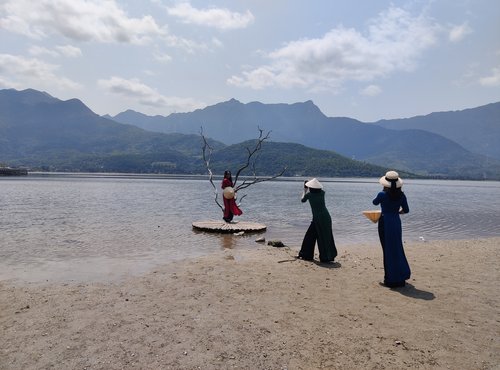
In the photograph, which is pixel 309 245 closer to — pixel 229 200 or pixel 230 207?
pixel 229 200

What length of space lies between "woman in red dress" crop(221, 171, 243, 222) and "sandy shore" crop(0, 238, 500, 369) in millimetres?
9833

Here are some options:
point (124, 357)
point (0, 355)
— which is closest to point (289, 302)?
point (124, 357)

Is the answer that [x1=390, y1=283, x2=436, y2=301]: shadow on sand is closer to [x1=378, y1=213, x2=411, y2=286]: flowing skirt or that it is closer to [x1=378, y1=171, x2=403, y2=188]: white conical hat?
[x1=378, y1=213, x2=411, y2=286]: flowing skirt

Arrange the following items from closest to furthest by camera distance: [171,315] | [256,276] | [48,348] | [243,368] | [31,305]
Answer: [243,368], [48,348], [171,315], [31,305], [256,276]

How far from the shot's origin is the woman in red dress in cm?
2134

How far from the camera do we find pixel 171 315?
761 cm

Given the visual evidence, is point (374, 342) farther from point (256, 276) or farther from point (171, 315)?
point (256, 276)

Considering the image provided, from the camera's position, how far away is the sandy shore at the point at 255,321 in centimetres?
593

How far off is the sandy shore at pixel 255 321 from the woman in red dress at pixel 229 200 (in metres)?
A: 9.83

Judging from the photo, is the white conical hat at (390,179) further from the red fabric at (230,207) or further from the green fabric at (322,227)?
the red fabric at (230,207)

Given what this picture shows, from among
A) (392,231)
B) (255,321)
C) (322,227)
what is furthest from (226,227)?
(255,321)

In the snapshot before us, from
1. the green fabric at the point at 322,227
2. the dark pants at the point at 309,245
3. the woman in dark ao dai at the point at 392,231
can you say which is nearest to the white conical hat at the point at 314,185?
the green fabric at the point at 322,227

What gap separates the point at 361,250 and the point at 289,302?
28.2 feet

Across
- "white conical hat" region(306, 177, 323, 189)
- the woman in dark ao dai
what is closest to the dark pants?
"white conical hat" region(306, 177, 323, 189)
